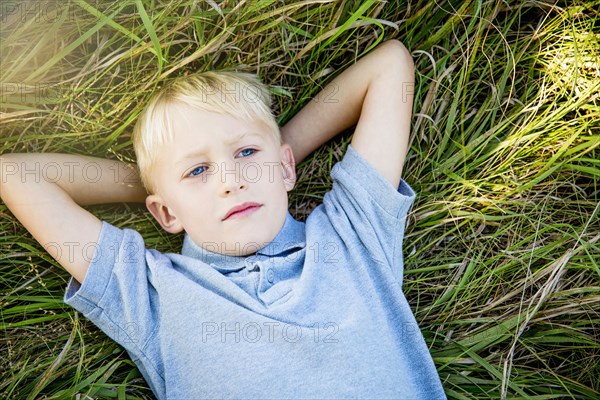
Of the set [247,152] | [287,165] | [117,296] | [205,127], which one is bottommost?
[117,296]

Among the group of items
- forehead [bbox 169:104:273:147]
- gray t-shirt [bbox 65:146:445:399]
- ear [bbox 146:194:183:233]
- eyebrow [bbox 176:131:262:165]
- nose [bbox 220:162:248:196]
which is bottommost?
gray t-shirt [bbox 65:146:445:399]

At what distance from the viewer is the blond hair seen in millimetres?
1615

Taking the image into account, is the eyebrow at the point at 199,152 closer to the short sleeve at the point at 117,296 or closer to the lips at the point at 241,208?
the lips at the point at 241,208

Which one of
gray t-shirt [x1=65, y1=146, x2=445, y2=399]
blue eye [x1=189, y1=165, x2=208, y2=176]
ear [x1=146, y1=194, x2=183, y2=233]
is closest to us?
gray t-shirt [x1=65, y1=146, x2=445, y2=399]

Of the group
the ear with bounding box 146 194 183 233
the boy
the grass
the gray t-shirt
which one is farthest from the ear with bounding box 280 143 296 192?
the ear with bounding box 146 194 183 233

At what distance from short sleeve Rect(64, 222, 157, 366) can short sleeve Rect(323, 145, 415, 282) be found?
1.87ft

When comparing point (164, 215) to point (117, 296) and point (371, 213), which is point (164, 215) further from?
point (371, 213)

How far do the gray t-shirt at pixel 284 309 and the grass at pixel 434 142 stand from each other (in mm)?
188

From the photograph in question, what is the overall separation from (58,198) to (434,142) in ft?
3.82

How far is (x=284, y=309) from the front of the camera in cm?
152

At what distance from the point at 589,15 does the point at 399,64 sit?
25.0 inches

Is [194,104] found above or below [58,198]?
above

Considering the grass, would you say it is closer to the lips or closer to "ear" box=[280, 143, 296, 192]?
"ear" box=[280, 143, 296, 192]

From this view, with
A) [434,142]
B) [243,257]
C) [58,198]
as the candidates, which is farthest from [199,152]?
[434,142]
